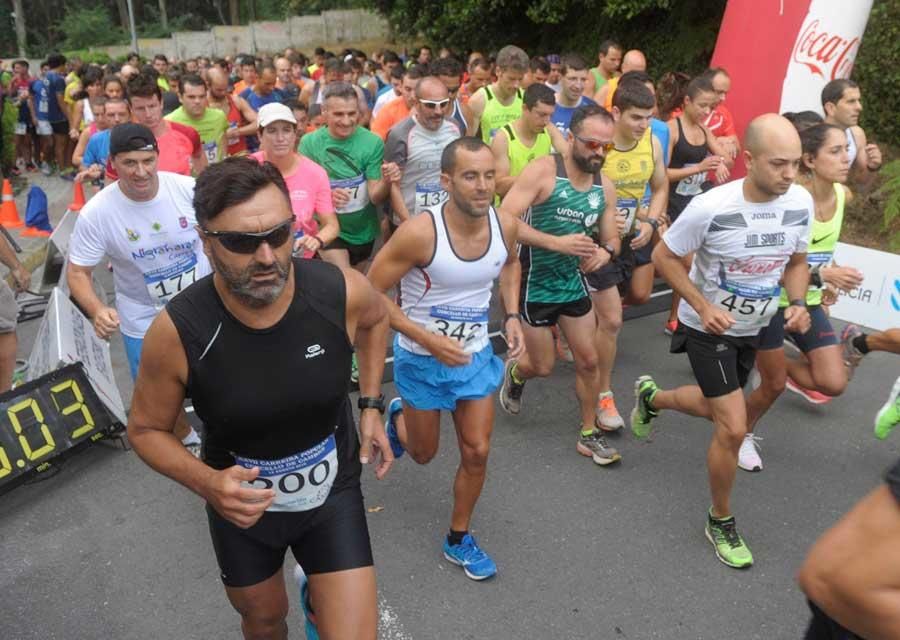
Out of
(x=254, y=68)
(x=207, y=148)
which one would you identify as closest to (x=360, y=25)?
(x=254, y=68)

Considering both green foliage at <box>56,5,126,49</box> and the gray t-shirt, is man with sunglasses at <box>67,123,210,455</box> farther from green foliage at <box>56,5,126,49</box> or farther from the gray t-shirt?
green foliage at <box>56,5,126,49</box>

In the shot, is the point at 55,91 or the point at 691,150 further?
the point at 55,91

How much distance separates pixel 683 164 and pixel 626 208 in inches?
50.0

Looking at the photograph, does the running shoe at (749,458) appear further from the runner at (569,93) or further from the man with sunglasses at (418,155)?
the runner at (569,93)

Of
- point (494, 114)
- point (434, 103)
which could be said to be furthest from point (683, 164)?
point (434, 103)

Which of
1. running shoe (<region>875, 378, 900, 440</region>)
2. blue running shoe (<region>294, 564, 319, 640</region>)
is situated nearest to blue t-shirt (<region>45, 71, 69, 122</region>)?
blue running shoe (<region>294, 564, 319, 640</region>)

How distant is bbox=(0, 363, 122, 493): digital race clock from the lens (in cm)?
435

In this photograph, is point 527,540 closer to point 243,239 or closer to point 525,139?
point 243,239

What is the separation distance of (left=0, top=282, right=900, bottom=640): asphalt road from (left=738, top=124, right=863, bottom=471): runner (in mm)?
498

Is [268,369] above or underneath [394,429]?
above

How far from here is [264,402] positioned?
230 cm

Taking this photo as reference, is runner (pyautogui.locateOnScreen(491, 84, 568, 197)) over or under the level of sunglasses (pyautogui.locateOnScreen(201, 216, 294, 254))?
under

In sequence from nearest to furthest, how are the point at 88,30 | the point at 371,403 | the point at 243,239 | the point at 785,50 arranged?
the point at 243,239 → the point at 371,403 → the point at 785,50 → the point at 88,30

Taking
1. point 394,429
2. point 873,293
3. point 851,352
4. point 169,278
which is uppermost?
point 169,278
